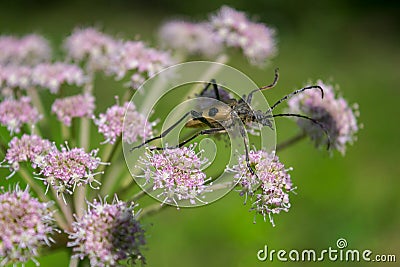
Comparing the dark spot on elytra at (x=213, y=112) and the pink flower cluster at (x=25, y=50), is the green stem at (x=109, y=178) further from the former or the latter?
the pink flower cluster at (x=25, y=50)

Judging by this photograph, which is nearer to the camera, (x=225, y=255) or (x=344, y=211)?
(x=225, y=255)

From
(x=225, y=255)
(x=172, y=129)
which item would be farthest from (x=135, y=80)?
(x=225, y=255)

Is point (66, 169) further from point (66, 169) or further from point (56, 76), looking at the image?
point (56, 76)

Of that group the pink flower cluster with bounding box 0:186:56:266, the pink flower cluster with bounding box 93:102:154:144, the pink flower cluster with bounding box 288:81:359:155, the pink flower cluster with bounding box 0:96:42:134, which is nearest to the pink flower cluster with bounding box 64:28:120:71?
the pink flower cluster with bounding box 0:96:42:134

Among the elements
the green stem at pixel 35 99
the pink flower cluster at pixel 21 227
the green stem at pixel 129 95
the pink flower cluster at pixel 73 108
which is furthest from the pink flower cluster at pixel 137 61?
the pink flower cluster at pixel 21 227

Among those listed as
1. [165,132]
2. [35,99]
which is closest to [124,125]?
[165,132]

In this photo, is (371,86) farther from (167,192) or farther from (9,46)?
(167,192)

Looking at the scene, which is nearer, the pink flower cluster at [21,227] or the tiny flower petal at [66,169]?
the pink flower cluster at [21,227]
